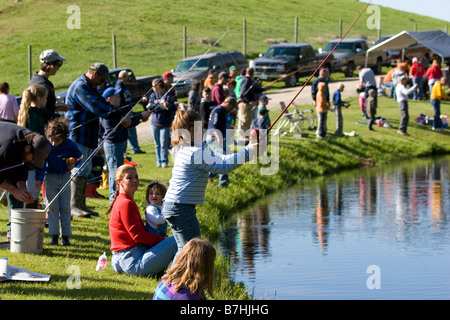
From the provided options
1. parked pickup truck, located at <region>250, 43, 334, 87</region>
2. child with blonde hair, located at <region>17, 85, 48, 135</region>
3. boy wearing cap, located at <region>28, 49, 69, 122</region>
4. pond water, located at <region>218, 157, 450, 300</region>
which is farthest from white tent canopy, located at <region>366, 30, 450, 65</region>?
child with blonde hair, located at <region>17, 85, 48, 135</region>

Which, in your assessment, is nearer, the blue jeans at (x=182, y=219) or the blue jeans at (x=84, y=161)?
the blue jeans at (x=182, y=219)

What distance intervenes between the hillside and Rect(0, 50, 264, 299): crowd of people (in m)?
20.3

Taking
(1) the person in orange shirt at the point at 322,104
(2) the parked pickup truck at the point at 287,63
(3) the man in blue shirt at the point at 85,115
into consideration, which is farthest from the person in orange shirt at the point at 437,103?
(3) the man in blue shirt at the point at 85,115

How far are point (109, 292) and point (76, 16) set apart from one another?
3633 centimetres

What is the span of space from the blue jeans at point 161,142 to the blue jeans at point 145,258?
7.42 meters

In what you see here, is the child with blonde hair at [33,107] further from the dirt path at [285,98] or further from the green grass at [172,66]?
the dirt path at [285,98]

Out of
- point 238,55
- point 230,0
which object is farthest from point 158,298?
point 230,0

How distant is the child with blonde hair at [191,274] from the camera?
5.48 meters

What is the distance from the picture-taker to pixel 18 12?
43.8m

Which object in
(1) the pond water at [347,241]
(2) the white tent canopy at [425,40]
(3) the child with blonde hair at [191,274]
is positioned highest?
(2) the white tent canopy at [425,40]

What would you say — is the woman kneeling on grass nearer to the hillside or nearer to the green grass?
the green grass

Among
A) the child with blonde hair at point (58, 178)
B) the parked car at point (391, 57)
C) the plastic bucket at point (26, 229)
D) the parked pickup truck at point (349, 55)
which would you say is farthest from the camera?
the parked car at point (391, 57)

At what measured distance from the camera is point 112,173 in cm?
1159
